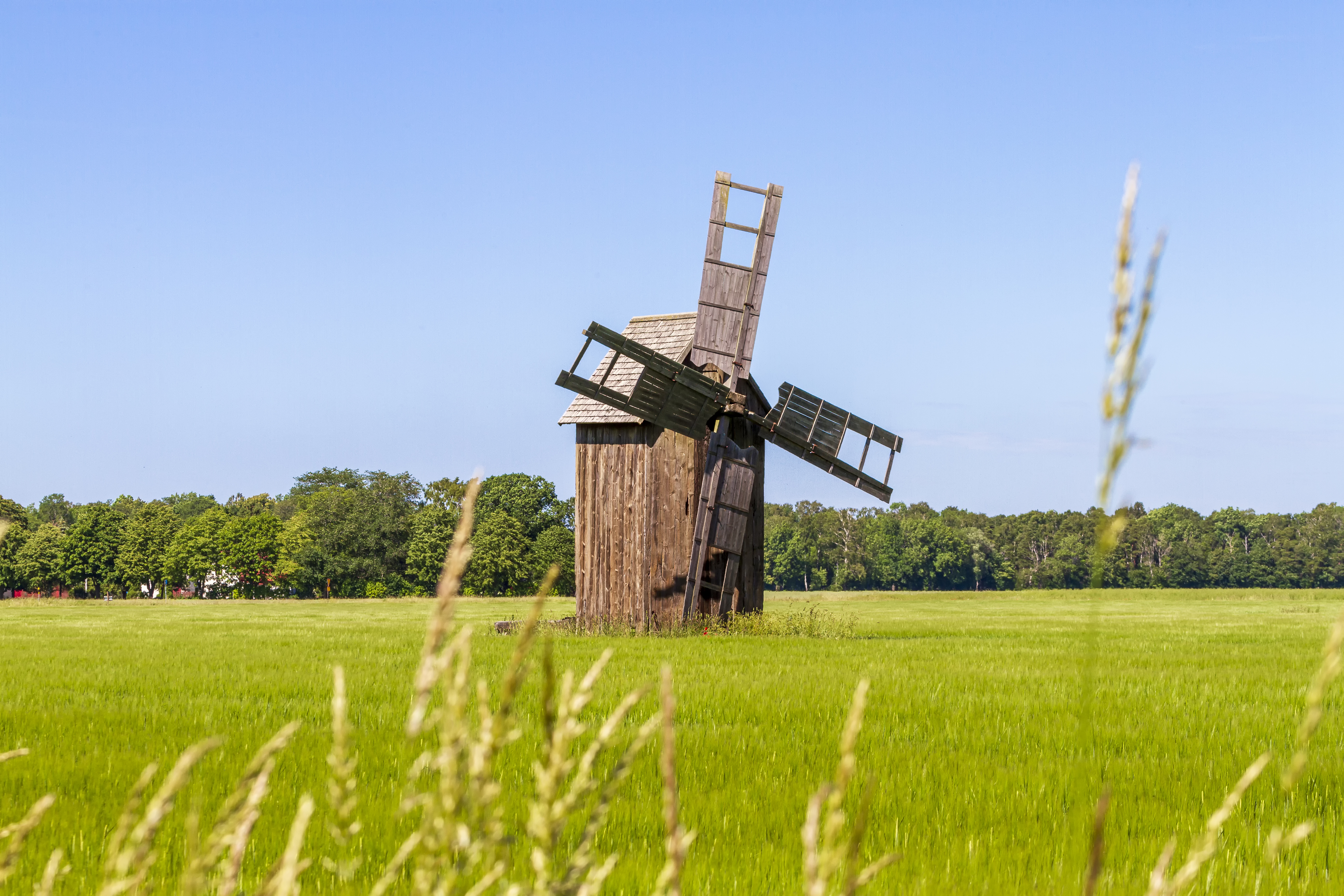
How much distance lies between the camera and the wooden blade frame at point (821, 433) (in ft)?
75.1

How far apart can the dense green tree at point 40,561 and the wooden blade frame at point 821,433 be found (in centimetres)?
8926

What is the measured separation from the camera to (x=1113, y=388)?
119 centimetres

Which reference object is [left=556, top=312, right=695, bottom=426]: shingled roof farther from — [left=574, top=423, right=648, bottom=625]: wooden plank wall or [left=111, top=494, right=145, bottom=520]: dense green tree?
[left=111, top=494, right=145, bottom=520]: dense green tree

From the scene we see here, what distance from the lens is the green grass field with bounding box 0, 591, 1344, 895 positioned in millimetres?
5203

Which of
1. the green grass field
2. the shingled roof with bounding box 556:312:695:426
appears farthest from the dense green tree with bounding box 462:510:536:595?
the green grass field

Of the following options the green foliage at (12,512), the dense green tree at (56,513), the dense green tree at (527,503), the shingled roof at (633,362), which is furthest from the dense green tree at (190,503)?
the shingled roof at (633,362)

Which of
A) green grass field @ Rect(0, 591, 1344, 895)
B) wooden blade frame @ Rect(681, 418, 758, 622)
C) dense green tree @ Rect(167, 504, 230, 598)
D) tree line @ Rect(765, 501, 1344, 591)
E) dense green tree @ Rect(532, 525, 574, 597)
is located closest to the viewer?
green grass field @ Rect(0, 591, 1344, 895)

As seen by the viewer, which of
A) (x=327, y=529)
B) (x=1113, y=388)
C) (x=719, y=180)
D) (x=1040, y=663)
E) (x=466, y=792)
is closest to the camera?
(x=1113, y=388)

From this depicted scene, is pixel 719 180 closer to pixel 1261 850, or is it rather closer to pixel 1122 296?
pixel 1261 850

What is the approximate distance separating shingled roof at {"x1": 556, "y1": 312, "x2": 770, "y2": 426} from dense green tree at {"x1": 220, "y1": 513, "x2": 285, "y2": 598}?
71.9 meters

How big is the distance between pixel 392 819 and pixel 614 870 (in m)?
1.46

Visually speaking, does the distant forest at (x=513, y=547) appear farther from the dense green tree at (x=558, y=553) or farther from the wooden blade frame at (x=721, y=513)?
the wooden blade frame at (x=721, y=513)

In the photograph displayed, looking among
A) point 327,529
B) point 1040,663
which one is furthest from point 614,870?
point 327,529

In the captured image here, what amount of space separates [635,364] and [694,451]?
298 centimetres
